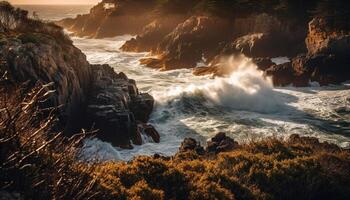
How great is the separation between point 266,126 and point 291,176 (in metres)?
14.1

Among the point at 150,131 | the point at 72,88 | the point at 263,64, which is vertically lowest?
the point at 150,131

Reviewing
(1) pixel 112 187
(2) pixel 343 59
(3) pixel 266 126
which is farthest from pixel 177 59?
(1) pixel 112 187

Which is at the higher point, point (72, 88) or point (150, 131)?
point (72, 88)

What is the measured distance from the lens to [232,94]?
31.4m

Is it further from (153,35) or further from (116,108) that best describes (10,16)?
(153,35)

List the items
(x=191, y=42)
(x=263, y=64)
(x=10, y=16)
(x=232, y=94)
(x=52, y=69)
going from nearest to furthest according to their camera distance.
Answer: (x=52, y=69)
(x=10, y=16)
(x=232, y=94)
(x=263, y=64)
(x=191, y=42)

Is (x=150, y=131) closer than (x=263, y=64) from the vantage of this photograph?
Yes

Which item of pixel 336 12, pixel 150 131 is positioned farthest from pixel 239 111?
pixel 336 12

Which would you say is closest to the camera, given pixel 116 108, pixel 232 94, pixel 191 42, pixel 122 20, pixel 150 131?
pixel 116 108

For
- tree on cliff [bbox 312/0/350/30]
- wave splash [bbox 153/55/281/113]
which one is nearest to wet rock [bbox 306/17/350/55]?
tree on cliff [bbox 312/0/350/30]

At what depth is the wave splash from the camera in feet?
98.2

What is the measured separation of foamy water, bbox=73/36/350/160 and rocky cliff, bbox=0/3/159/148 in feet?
3.68

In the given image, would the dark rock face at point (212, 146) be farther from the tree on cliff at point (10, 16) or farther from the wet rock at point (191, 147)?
the tree on cliff at point (10, 16)

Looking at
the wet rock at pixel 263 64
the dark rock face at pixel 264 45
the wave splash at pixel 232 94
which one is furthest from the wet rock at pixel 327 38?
the wave splash at pixel 232 94
